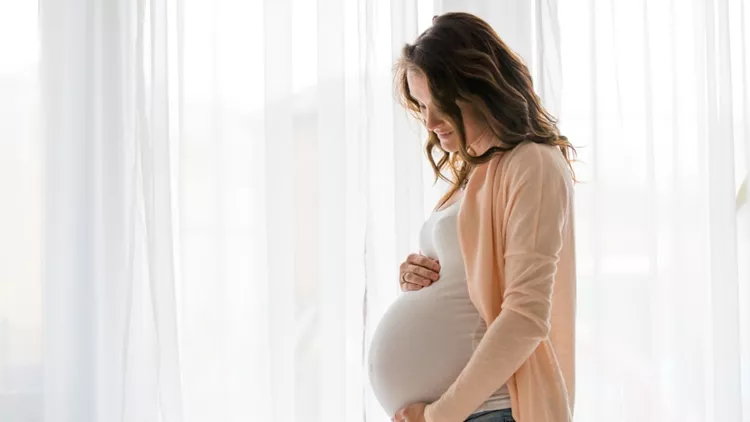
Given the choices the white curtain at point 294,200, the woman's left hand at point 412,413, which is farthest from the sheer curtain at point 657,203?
the woman's left hand at point 412,413

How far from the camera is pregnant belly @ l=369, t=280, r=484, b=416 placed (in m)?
1.05

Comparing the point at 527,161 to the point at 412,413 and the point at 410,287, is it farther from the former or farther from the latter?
the point at 412,413

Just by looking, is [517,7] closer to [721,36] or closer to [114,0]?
[721,36]

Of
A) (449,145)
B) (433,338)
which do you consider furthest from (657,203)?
(433,338)

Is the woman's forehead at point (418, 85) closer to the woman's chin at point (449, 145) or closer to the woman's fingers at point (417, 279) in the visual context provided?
the woman's chin at point (449, 145)

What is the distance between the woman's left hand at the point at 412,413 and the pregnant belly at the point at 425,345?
14 millimetres

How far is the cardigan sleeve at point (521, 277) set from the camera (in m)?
0.95

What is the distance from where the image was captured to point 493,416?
3.34 ft

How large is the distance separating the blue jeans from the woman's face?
383 mm

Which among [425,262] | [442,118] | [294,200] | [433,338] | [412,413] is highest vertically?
[442,118]

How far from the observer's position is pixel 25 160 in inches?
70.4

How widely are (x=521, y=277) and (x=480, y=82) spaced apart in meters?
0.28

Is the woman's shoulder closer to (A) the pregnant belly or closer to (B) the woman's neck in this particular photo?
(B) the woman's neck

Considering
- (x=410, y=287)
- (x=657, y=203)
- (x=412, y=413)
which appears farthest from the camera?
(x=657, y=203)
